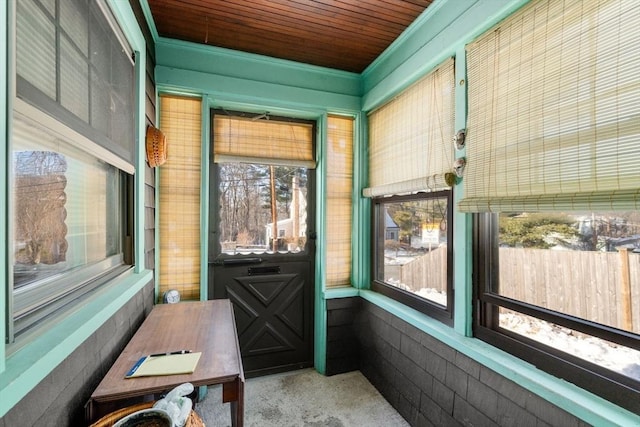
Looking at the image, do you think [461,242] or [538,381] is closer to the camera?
[538,381]

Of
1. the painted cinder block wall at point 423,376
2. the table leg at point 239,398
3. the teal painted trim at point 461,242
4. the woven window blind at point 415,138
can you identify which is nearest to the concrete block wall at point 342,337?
the painted cinder block wall at point 423,376

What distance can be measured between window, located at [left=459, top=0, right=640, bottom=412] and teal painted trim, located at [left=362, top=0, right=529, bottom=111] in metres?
0.08

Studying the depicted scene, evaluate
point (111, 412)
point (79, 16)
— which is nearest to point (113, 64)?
point (79, 16)

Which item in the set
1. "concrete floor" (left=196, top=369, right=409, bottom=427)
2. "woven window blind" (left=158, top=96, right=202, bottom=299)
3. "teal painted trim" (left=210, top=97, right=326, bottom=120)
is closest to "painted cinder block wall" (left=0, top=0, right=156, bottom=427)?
"woven window blind" (left=158, top=96, right=202, bottom=299)

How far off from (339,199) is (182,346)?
1.79m

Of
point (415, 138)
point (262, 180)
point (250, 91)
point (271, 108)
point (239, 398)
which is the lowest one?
point (239, 398)

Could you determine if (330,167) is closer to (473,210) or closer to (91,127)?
(473,210)

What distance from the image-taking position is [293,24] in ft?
7.15

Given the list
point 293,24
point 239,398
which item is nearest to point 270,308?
point 239,398

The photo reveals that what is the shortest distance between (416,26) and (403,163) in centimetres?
94

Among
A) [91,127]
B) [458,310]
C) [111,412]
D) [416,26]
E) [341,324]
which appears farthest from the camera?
[341,324]

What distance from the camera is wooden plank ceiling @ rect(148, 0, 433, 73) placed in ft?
6.51

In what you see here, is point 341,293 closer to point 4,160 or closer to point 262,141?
point 262,141

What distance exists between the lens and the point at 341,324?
9.20 feet
